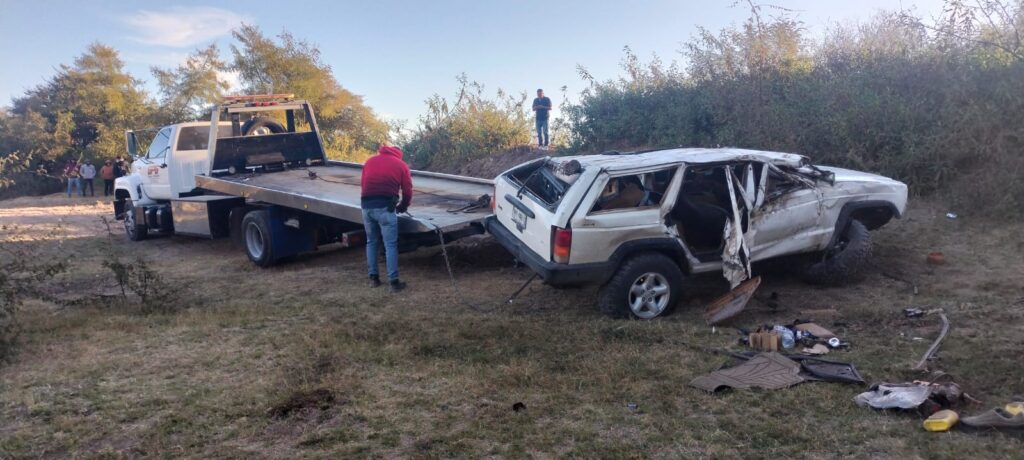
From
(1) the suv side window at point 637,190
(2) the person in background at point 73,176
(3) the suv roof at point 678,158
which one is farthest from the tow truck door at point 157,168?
(2) the person in background at point 73,176

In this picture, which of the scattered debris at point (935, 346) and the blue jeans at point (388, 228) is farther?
the blue jeans at point (388, 228)

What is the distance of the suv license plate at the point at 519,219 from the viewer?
7082 mm

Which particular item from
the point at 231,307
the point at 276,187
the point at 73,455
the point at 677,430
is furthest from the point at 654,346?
the point at 276,187

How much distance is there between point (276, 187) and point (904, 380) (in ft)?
27.1

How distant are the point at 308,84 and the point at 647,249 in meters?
23.3

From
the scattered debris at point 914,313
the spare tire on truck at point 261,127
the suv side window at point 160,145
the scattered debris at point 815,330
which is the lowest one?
the scattered debris at point 815,330

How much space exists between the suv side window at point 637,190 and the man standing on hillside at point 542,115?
438 inches

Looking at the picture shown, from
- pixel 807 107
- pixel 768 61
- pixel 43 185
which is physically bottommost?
pixel 43 185

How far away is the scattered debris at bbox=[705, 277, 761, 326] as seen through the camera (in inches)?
254

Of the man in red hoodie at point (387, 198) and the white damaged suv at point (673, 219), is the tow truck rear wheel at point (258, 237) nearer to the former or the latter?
the man in red hoodie at point (387, 198)

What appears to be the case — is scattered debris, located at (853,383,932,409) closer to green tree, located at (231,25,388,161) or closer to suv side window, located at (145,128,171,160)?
suv side window, located at (145,128,171,160)

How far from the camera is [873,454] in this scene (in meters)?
3.89

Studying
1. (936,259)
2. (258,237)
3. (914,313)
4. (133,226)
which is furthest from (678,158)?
(133,226)

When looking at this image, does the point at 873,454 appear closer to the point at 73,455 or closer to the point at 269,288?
the point at 73,455
